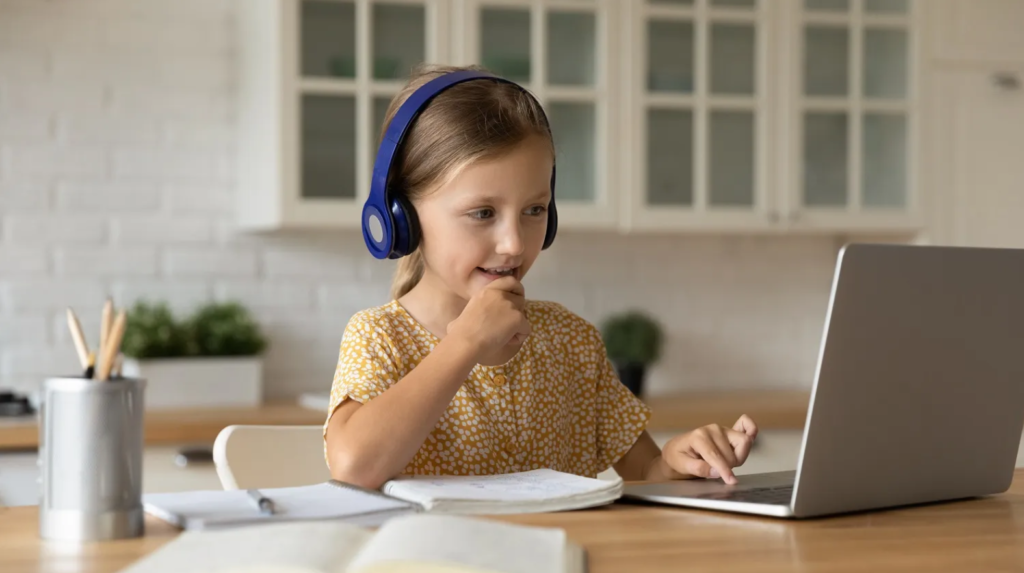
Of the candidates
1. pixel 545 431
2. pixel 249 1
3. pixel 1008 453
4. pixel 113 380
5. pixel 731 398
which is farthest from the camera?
pixel 731 398

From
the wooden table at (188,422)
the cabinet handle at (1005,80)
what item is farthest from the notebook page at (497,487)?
the cabinet handle at (1005,80)

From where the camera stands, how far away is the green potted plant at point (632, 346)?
3336 millimetres

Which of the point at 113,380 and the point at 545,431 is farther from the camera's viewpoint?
the point at 545,431

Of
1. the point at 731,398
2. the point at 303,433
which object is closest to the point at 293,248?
the point at 731,398

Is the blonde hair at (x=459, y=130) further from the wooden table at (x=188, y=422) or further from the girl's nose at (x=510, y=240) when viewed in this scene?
the wooden table at (x=188, y=422)

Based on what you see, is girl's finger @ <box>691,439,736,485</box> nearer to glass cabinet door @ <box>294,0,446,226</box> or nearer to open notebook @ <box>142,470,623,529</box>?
open notebook @ <box>142,470,623,529</box>

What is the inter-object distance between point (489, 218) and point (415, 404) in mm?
284

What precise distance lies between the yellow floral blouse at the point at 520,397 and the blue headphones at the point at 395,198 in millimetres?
115

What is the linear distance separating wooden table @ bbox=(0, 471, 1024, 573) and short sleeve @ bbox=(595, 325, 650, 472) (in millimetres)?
557

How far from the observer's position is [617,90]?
130 inches

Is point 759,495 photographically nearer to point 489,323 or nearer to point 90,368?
point 489,323

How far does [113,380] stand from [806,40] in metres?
2.84

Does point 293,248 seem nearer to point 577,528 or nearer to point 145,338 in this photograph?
point 145,338

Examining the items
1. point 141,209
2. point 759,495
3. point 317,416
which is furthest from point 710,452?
point 141,209
